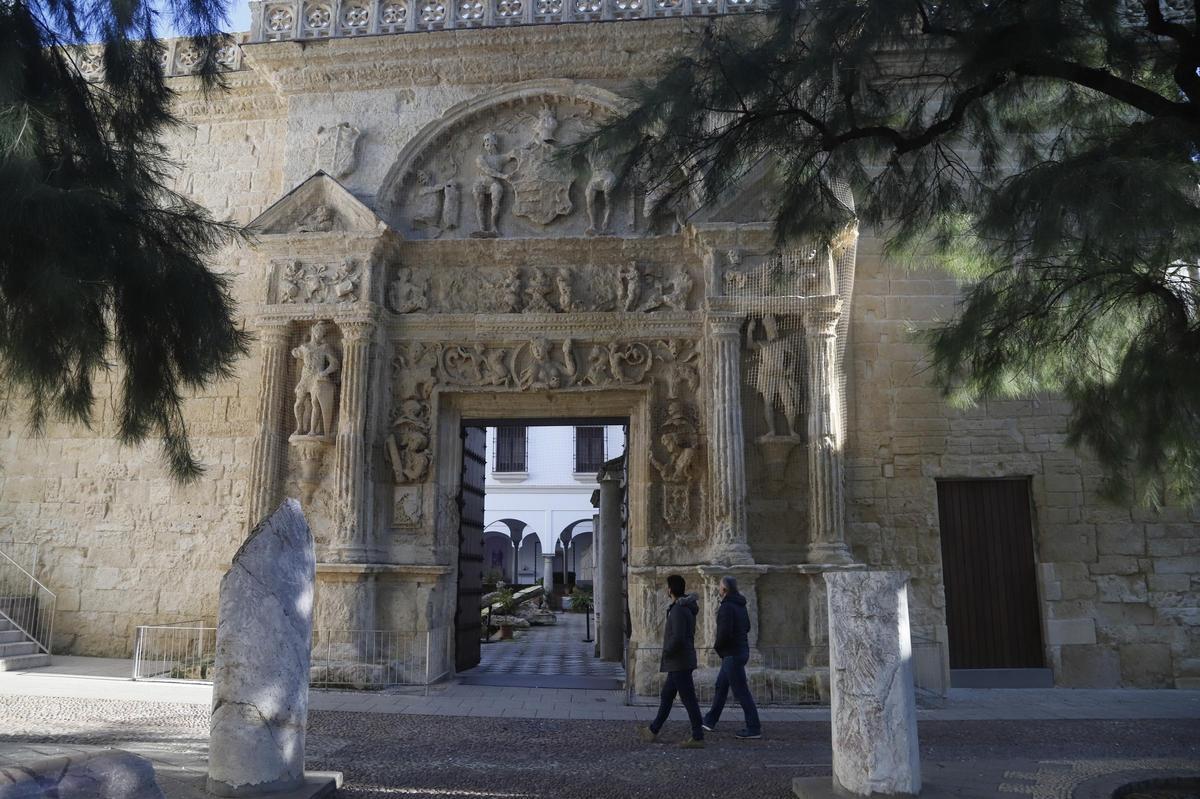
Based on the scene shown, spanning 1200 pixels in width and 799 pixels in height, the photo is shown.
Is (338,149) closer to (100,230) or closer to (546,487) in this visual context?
(100,230)

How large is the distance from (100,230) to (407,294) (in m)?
5.71

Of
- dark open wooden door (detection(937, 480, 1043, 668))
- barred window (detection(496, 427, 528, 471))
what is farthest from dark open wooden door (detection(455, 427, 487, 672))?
barred window (detection(496, 427, 528, 471))

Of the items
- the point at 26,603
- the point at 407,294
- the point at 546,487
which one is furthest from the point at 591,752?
the point at 546,487

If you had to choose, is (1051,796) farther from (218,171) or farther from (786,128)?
(218,171)

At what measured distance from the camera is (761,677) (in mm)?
8758

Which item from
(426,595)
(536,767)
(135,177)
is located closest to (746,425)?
(426,595)

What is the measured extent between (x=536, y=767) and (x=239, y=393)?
7.31 m

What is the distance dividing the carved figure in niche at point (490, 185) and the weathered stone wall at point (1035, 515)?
457 cm

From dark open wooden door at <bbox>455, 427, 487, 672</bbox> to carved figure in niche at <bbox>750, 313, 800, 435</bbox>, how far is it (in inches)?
145

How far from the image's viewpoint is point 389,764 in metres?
5.82

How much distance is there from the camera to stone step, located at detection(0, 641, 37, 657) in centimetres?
1008

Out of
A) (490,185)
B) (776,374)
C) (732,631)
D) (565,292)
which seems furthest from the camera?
(490,185)

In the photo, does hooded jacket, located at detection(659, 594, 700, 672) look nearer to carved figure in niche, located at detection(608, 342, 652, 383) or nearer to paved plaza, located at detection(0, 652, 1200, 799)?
paved plaza, located at detection(0, 652, 1200, 799)

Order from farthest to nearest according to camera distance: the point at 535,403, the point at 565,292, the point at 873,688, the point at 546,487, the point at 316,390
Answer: the point at 546,487 → the point at 535,403 → the point at 565,292 → the point at 316,390 → the point at 873,688
